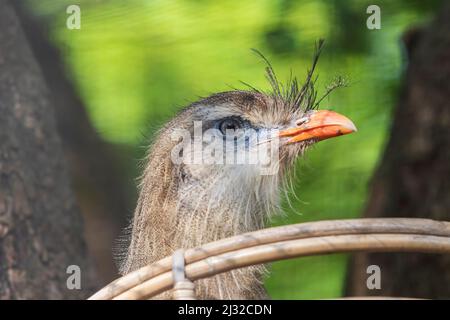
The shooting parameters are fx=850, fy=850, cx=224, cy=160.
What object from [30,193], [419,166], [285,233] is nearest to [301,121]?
[285,233]

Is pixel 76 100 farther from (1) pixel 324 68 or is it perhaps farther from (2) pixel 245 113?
(2) pixel 245 113

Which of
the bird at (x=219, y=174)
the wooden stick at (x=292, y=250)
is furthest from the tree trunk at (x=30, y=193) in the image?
the wooden stick at (x=292, y=250)

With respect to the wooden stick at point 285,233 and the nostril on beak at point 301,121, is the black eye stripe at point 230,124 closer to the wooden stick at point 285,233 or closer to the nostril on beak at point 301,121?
the nostril on beak at point 301,121

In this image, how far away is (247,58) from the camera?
284cm

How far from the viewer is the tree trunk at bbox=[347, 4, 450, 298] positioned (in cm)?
258

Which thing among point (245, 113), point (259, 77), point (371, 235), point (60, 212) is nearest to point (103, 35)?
point (259, 77)

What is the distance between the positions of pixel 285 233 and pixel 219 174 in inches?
15.8

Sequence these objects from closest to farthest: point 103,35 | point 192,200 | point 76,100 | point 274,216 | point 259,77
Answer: point 192,200, point 274,216, point 259,77, point 103,35, point 76,100

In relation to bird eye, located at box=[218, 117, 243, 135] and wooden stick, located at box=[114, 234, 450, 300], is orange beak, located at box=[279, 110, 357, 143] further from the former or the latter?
wooden stick, located at box=[114, 234, 450, 300]

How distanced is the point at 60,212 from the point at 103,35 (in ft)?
2.65

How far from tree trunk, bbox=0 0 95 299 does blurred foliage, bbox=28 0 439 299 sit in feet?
1.70

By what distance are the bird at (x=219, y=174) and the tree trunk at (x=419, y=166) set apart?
827 millimetres
